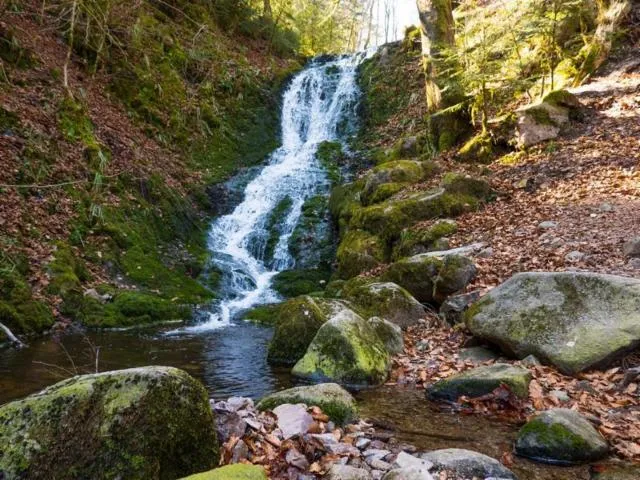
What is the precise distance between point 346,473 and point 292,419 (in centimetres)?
68

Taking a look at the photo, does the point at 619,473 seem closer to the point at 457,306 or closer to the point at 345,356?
the point at 345,356

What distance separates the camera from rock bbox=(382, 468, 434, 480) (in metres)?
2.84

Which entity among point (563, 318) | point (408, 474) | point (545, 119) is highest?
point (545, 119)

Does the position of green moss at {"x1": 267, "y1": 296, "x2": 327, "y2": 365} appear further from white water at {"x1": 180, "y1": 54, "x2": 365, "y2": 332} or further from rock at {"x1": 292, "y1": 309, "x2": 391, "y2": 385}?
white water at {"x1": 180, "y1": 54, "x2": 365, "y2": 332}

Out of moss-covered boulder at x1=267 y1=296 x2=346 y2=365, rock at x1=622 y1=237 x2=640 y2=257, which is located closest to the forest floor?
rock at x1=622 y1=237 x2=640 y2=257

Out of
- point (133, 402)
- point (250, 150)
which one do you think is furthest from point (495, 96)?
point (133, 402)

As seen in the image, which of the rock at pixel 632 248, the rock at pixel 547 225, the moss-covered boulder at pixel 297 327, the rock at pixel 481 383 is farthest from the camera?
the rock at pixel 547 225

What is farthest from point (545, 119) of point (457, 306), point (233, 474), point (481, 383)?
point (233, 474)

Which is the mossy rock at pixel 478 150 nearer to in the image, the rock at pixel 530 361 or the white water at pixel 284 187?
the white water at pixel 284 187

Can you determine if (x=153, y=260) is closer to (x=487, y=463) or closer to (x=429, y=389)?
(x=429, y=389)

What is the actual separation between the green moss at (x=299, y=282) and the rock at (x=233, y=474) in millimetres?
9038

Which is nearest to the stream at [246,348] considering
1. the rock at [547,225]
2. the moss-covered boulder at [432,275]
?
the moss-covered boulder at [432,275]

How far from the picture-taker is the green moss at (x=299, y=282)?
38.3ft

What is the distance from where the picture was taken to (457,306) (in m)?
6.44
